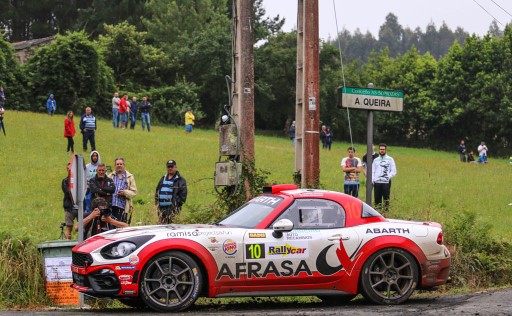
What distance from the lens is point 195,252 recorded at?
34.8ft

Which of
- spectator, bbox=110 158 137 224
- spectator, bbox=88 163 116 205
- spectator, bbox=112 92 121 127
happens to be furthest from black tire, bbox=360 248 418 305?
spectator, bbox=112 92 121 127

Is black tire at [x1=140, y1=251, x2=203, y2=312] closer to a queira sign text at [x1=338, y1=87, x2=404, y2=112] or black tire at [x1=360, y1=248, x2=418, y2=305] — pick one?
black tire at [x1=360, y1=248, x2=418, y2=305]

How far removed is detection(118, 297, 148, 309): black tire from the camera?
10.7 meters

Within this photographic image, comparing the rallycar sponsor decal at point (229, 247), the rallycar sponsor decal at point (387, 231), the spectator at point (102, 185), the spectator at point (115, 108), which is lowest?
the rallycar sponsor decal at point (229, 247)

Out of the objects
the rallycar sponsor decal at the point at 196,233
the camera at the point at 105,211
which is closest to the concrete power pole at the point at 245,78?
the camera at the point at 105,211

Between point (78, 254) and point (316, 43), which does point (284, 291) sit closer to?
point (78, 254)

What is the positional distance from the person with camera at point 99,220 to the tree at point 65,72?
45.9m

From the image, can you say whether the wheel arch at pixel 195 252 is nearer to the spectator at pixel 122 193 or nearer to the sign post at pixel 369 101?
the spectator at pixel 122 193

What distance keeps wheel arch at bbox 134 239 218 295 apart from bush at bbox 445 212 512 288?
16.5 ft

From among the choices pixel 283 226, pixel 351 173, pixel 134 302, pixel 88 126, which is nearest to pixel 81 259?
pixel 134 302

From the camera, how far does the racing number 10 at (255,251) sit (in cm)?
1086

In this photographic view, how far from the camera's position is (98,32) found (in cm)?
8894

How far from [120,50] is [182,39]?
10054mm

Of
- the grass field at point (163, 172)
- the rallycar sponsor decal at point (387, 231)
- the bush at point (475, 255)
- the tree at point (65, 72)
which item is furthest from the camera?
the tree at point (65, 72)
